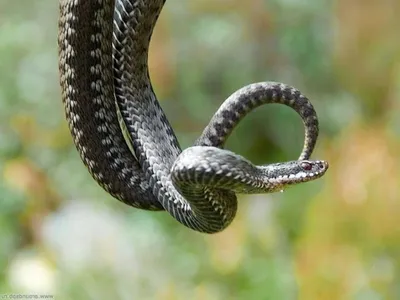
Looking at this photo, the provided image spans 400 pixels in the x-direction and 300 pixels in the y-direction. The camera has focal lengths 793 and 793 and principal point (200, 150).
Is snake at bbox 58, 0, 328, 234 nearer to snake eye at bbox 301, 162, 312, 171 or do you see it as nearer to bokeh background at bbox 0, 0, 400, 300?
snake eye at bbox 301, 162, 312, 171

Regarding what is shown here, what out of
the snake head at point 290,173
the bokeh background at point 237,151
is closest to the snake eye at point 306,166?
the snake head at point 290,173

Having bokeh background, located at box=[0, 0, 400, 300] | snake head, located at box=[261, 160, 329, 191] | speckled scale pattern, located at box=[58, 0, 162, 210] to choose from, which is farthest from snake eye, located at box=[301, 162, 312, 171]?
bokeh background, located at box=[0, 0, 400, 300]

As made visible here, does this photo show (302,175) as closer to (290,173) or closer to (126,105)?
(290,173)

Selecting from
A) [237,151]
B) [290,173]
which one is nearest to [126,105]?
[290,173]

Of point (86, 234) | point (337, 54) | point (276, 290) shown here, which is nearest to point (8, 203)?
point (86, 234)

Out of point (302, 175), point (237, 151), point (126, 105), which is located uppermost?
point (237, 151)

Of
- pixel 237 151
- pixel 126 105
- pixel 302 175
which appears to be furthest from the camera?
pixel 237 151

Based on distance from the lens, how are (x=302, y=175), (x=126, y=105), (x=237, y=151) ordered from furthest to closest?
(x=237, y=151), (x=126, y=105), (x=302, y=175)

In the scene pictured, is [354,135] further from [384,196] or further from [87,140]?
[87,140]
